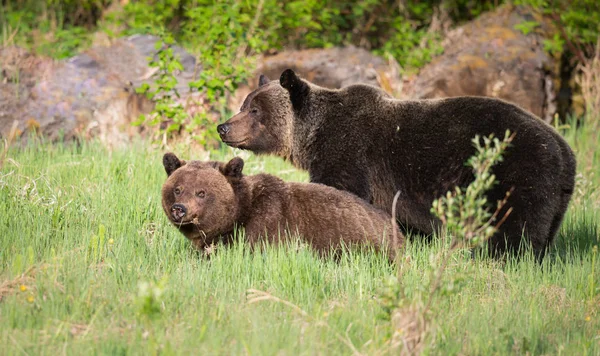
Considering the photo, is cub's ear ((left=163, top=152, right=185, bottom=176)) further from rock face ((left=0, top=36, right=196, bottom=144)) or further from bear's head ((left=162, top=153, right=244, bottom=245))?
rock face ((left=0, top=36, right=196, bottom=144))

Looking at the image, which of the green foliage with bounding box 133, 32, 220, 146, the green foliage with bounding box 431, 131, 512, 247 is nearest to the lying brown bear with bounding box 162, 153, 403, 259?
the green foliage with bounding box 431, 131, 512, 247

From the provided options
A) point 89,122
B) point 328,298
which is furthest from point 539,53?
point 328,298

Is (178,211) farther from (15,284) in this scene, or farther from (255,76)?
(255,76)

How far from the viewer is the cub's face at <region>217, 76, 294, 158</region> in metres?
8.43

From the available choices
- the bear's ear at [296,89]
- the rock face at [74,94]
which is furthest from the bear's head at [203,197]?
the rock face at [74,94]

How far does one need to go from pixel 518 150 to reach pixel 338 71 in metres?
6.12

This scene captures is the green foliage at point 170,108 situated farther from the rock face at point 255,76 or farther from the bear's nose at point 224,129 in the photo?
the bear's nose at point 224,129

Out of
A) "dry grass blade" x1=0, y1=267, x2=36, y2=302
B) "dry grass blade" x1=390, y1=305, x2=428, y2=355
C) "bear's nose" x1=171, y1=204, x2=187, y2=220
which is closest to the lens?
"dry grass blade" x1=390, y1=305, x2=428, y2=355

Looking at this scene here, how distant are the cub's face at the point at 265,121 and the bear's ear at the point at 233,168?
137 centimetres

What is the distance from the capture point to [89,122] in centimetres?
1114

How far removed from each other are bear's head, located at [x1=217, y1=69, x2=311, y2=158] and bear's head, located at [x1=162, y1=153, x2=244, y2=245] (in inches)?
54.7

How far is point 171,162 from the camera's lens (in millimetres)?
7062

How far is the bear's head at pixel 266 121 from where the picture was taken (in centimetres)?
841

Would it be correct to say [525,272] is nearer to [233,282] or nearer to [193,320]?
[233,282]
